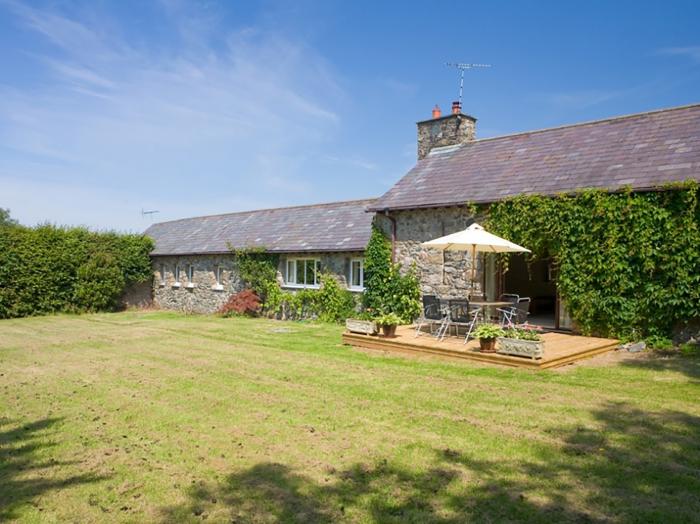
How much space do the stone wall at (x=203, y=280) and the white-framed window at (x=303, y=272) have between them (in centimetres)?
20

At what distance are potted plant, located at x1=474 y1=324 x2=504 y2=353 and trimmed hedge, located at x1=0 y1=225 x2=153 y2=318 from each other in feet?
67.6

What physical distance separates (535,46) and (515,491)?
15.6 m

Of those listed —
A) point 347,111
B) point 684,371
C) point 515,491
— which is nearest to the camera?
point 515,491

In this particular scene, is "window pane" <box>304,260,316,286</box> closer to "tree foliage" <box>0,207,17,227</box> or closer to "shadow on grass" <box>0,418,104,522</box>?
"shadow on grass" <box>0,418,104,522</box>

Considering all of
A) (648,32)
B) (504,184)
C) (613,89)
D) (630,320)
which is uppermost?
(648,32)

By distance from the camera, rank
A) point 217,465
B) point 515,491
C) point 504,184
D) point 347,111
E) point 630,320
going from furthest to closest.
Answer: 1. point 347,111
2. point 504,184
3. point 630,320
4. point 217,465
5. point 515,491

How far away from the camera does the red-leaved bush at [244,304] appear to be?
21.4m

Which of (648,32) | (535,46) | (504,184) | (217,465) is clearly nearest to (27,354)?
(217,465)

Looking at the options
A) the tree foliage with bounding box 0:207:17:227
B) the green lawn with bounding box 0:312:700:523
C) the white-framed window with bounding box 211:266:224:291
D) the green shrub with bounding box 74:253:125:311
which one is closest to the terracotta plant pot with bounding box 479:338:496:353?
the green lawn with bounding box 0:312:700:523

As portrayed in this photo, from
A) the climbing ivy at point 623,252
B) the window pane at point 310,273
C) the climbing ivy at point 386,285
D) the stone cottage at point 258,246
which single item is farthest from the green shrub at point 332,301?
the climbing ivy at point 623,252

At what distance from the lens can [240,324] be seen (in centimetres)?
1842

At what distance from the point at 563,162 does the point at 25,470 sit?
Result: 43.7ft

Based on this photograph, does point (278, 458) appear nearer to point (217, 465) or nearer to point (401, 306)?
point (217, 465)

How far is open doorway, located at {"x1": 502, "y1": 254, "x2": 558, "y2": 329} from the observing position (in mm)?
19164
